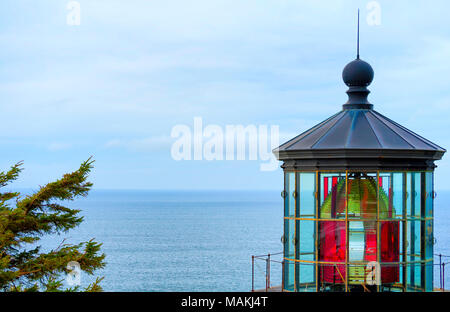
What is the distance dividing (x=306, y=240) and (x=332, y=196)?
78 cm

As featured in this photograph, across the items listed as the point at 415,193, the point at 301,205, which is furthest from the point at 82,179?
the point at 415,193

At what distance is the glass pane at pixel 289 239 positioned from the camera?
9.75 m

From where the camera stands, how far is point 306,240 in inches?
376

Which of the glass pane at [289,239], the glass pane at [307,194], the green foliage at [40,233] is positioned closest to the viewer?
the green foliage at [40,233]

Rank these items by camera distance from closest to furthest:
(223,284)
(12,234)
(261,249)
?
(12,234) → (223,284) → (261,249)

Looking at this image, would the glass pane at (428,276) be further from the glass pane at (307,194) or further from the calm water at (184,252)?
the calm water at (184,252)

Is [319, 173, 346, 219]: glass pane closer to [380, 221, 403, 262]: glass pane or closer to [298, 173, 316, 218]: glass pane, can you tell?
[298, 173, 316, 218]: glass pane

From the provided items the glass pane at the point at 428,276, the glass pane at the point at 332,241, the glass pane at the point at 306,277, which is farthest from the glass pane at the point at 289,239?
the glass pane at the point at 428,276

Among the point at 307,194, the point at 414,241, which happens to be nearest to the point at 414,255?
the point at 414,241

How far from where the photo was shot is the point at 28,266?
29.6ft

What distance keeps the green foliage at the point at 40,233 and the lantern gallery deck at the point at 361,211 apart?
3190 mm

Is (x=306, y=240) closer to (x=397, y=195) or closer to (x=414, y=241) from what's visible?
(x=397, y=195)
